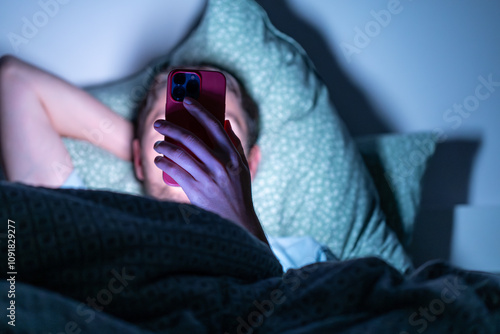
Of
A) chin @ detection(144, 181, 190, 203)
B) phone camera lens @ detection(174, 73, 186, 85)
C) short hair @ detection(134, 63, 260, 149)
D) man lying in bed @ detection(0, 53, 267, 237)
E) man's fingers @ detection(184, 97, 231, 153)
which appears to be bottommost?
chin @ detection(144, 181, 190, 203)

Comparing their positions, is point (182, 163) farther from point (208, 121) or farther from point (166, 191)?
point (166, 191)

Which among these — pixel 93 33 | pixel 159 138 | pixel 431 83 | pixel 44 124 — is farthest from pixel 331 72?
pixel 44 124

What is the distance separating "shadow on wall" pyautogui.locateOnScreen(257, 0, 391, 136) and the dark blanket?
837 mm

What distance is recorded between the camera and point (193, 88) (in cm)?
65

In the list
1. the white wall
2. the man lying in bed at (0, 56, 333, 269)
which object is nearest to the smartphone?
the man lying in bed at (0, 56, 333, 269)

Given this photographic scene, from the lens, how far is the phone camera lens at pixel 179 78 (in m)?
0.64

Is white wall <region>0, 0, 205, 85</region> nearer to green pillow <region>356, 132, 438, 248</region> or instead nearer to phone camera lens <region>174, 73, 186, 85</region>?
phone camera lens <region>174, 73, 186, 85</region>

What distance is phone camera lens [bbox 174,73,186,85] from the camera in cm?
64

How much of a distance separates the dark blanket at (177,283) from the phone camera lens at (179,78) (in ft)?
0.89

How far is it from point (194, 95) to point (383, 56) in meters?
0.76

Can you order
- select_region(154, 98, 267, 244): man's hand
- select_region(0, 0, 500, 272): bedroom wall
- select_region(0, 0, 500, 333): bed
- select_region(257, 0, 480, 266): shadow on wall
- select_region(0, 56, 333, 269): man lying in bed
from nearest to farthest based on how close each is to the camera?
select_region(0, 0, 500, 333): bed < select_region(154, 98, 267, 244): man's hand < select_region(0, 56, 333, 269): man lying in bed < select_region(0, 0, 500, 272): bedroom wall < select_region(257, 0, 480, 266): shadow on wall

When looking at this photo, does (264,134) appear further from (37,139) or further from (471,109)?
(471,109)

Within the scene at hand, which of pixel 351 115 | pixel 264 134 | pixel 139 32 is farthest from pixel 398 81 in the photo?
pixel 139 32

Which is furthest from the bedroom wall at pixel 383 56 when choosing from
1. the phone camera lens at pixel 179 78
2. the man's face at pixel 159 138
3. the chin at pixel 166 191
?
the phone camera lens at pixel 179 78
